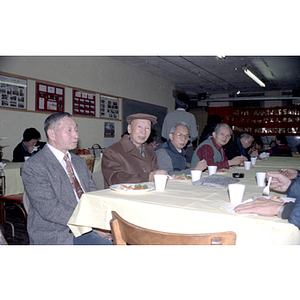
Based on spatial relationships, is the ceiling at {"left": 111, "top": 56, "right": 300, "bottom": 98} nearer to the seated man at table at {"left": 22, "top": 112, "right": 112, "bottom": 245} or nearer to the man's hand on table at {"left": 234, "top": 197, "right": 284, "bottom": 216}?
the seated man at table at {"left": 22, "top": 112, "right": 112, "bottom": 245}

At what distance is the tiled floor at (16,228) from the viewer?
3133mm

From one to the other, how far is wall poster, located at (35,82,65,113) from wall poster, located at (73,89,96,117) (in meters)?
0.33

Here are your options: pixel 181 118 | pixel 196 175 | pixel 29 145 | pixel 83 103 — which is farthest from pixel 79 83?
pixel 196 175

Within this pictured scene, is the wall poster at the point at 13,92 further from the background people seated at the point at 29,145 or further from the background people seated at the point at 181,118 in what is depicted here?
the background people seated at the point at 181,118

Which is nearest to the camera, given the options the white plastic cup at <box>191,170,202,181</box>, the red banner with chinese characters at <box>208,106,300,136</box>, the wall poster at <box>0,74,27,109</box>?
the white plastic cup at <box>191,170,202,181</box>

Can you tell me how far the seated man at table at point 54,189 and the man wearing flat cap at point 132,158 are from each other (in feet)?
1.19

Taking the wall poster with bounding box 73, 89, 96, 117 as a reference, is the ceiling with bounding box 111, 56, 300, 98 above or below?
above

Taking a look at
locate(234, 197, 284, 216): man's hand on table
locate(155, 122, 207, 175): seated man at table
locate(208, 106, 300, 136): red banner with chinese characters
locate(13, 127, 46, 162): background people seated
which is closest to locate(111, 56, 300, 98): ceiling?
locate(208, 106, 300, 136): red banner with chinese characters

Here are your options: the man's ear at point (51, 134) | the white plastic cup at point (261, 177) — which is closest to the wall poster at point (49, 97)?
the man's ear at point (51, 134)

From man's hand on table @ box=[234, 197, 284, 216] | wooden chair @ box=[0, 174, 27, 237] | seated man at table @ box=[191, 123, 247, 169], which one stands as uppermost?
seated man at table @ box=[191, 123, 247, 169]

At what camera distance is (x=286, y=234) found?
42.9 inches

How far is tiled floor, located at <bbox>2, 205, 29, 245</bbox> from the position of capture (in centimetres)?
313
